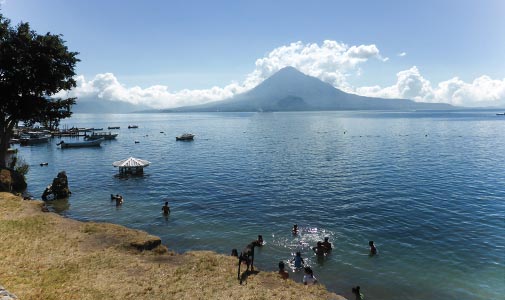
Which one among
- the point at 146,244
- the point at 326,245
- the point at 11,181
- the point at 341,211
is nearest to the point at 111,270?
the point at 146,244

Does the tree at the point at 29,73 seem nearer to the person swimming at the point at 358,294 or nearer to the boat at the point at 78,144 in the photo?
the person swimming at the point at 358,294

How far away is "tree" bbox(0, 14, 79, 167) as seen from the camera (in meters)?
39.9

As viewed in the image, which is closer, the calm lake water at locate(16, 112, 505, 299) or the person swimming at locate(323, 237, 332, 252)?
the calm lake water at locate(16, 112, 505, 299)

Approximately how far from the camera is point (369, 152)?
7938 centimetres

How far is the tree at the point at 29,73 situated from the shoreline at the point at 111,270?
2251 centimetres

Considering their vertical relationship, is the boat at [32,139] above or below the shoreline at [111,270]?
above

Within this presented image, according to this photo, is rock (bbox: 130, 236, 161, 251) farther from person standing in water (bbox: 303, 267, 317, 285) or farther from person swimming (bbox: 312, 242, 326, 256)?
person swimming (bbox: 312, 242, 326, 256)

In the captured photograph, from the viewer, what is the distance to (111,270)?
17906 millimetres

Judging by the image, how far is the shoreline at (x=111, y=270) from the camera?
1536 centimetres

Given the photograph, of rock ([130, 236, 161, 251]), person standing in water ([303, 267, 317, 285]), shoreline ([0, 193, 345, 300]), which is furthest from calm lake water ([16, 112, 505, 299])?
shoreline ([0, 193, 345, 300])

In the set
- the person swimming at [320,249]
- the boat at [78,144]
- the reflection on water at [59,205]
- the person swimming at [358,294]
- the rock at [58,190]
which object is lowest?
the person swimming at [358,294]

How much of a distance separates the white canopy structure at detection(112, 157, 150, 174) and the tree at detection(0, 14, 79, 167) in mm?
13141

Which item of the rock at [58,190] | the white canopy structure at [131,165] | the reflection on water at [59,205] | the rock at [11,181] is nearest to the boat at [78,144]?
the white canopy structure at [131,165]

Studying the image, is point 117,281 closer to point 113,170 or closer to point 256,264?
point 256,264
